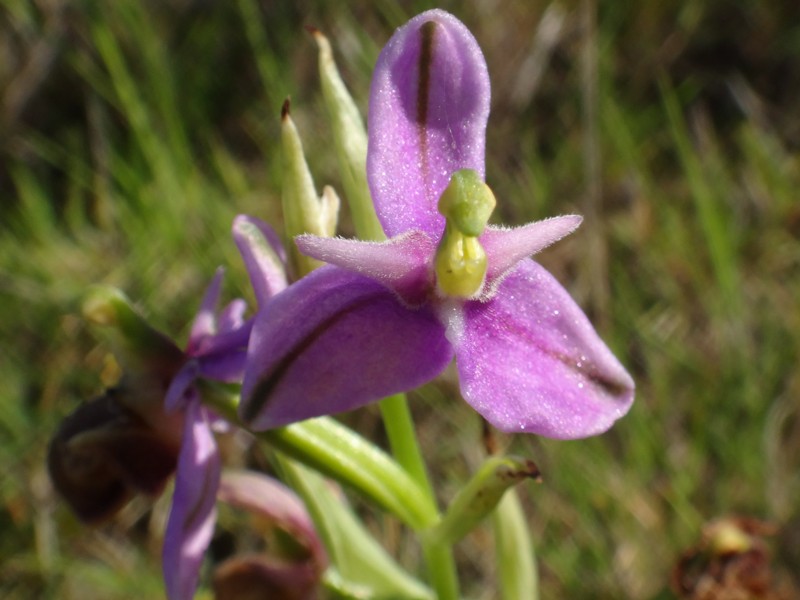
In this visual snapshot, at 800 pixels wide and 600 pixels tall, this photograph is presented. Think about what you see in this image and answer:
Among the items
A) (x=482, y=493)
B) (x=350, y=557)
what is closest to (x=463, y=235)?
(x=482, y=493)

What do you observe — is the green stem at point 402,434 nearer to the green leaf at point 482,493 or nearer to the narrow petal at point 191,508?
the green leaf at point 482,493

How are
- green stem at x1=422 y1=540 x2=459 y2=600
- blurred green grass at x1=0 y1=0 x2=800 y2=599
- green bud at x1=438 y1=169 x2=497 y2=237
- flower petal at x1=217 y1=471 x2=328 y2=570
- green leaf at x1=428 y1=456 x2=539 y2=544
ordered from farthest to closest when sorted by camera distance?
blurred green grass at x1=0 y1=0 x2=800 y2=599, flower petal at x1=217 y1=471 x2=328 y2=570, green stem at x1=422 y1=540 x2=459 y2=600, green leaf at x1=428 y1=456 x2=539 y2=544, green bud at x1=438 y1=169 x2=497 y2=237

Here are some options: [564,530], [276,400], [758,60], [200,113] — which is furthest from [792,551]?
[200,113]

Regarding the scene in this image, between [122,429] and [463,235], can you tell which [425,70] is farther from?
[122,429]

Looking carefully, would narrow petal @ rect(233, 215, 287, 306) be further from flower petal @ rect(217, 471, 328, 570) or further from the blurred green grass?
the blurred green grass

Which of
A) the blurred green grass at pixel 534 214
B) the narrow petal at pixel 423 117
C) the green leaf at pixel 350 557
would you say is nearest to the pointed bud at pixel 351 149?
the narrow petal at pixel 423 117

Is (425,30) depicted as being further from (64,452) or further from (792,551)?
(792,551)

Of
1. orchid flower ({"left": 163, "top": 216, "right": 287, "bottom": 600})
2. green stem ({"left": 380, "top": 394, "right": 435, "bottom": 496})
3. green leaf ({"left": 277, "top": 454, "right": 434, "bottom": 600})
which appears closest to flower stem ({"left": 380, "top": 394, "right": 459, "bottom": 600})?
green stem ({"left": 380, "top": 394, "right": 435, "bottom": 496})
